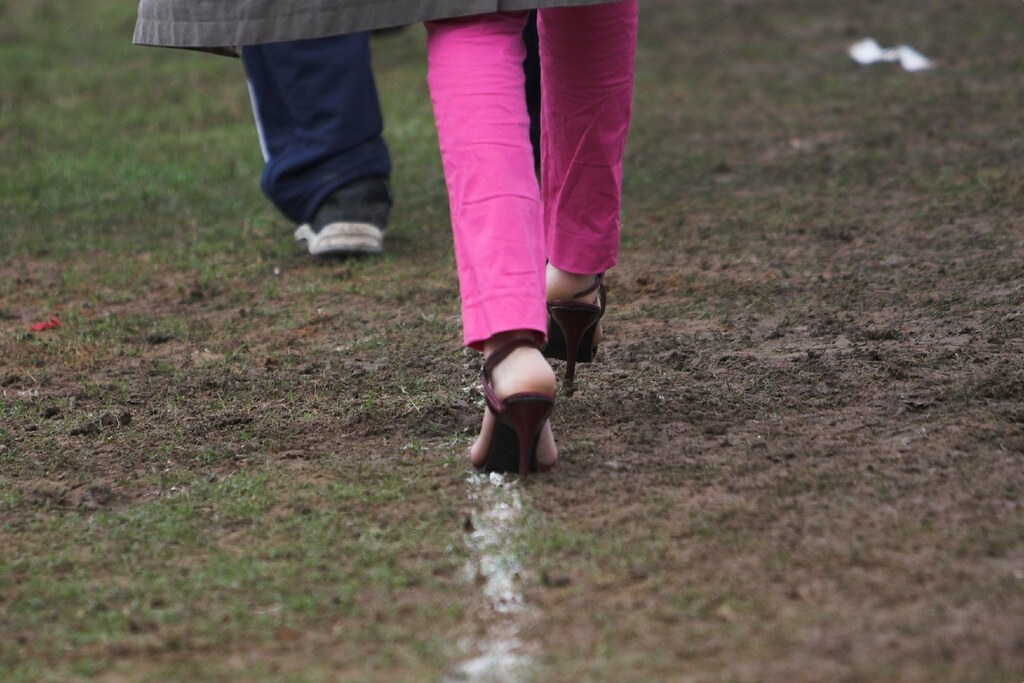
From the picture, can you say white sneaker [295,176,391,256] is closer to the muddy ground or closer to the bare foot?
the muddy ground

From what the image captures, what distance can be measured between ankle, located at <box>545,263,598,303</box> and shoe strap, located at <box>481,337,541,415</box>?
45cm

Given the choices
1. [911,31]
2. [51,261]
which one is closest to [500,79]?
[51,261]

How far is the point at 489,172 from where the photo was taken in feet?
5.94

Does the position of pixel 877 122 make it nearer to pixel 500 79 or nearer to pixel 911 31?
pixel 911 31

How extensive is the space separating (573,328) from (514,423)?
19.8 inches

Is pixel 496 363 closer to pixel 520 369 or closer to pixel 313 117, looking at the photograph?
pixel 520 369

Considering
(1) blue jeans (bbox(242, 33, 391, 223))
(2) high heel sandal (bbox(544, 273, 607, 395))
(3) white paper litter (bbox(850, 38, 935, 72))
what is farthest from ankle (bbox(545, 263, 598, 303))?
(3) white paper litter (bbox(850, 38, 935, 72))

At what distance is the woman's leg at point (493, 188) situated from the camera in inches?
70.2

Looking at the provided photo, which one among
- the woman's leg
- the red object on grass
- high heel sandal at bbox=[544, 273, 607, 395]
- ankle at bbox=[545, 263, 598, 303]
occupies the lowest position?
the red object on grass

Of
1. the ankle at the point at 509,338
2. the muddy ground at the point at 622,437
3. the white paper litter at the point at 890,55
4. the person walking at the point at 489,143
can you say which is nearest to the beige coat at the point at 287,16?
the person walking at the point at 489,143

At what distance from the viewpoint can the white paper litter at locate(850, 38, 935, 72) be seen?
5.73m

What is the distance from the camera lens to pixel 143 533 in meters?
1.85

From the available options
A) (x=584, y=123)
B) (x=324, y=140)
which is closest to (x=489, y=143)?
(x=584, y=123)

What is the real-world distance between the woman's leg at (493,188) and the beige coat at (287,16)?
0.05 meters
